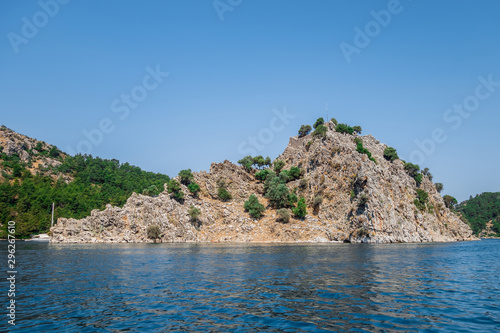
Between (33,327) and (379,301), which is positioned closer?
(33,327)

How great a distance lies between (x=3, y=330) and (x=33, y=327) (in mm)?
1212

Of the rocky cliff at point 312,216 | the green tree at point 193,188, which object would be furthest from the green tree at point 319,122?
the green tree at point 193,188

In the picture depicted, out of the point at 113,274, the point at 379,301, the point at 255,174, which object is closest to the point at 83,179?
the point at 255,174

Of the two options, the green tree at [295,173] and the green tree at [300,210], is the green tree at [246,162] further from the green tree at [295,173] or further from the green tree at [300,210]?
the green tree at [300,210]

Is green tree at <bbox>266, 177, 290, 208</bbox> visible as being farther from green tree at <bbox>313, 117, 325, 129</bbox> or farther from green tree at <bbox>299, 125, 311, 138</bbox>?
green tree at <bbox>313, 117, 325, 129</bbox>

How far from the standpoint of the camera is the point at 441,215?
131 m

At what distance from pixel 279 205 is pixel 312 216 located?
13.4m

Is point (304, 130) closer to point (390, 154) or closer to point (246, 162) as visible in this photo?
point (246, 162)

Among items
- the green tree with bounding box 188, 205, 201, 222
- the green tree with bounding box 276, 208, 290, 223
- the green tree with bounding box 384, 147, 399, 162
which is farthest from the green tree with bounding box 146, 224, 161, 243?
the green tree with bounding box 384, 147, 399, 162

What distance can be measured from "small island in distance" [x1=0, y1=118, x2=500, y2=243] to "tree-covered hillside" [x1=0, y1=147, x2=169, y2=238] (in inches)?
20.3

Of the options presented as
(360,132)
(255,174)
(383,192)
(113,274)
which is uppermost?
(360,132)

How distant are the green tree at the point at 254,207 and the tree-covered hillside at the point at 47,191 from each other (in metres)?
39.3

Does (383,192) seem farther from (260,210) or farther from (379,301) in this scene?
(379,301)

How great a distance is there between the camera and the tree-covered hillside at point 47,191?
4793 inches
